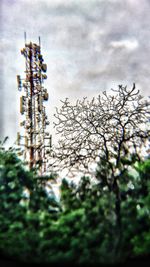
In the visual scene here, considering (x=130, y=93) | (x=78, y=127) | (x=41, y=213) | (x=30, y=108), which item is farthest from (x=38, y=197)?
(x=30, y=108)

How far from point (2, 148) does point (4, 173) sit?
1.47 feet

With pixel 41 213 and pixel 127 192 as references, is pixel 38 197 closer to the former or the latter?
pixel 41 213

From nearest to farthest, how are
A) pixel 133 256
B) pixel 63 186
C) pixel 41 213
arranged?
pixel 133 256 → pixel 41 213 → pixel 63 186

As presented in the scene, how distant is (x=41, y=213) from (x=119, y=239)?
0.52 meters

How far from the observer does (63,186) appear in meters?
2.85

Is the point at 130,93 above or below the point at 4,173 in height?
above

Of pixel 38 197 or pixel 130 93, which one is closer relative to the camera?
pixel 38 197

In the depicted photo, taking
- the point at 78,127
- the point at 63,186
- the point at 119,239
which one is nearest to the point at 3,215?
the point at 63,186

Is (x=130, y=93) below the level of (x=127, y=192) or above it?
above

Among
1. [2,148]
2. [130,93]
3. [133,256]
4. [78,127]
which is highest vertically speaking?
[130,93]

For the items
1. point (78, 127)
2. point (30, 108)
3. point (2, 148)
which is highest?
point (30, 108)

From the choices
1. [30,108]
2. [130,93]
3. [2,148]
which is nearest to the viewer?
Result: [2,148]

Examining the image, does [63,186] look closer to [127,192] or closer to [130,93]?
[127,192]

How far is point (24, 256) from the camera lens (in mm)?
2213
